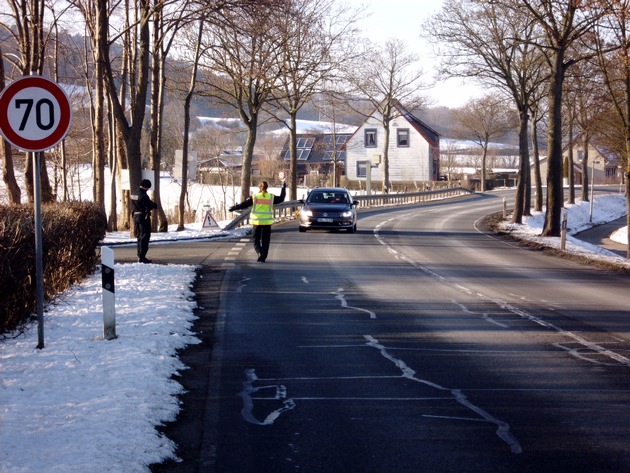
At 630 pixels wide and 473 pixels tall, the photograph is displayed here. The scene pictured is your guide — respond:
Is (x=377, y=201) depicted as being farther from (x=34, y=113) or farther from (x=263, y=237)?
(x=34, y=113)

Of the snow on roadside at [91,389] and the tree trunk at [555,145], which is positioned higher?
the tree trunk at [555,145]

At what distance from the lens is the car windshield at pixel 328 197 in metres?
30.1

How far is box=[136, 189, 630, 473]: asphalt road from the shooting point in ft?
19.3

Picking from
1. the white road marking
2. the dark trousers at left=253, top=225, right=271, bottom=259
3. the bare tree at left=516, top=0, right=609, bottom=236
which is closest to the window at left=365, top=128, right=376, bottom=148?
the bare tree at left=516, top=0, right=609, bottom=236

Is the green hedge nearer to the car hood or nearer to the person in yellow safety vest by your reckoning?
the person in yellow safety vest

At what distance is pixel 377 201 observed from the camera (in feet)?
193

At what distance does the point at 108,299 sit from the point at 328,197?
69.8ft

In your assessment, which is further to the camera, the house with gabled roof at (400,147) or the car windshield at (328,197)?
the house with gabled roof at (400,147)

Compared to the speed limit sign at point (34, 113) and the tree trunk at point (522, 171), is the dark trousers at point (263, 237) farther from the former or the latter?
the tree trunk at point (522, 171)

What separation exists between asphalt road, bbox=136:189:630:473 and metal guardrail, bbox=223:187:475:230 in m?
15.3

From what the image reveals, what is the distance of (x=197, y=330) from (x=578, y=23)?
20.3 m

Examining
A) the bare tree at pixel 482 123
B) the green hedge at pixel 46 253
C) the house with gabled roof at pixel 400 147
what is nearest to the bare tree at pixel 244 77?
the green hedge at pixel 46 253

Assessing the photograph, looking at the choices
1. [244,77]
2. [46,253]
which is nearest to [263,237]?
[46,253]

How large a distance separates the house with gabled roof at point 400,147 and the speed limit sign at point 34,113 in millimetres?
79029
